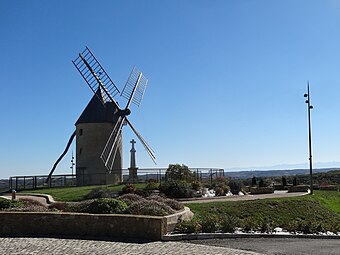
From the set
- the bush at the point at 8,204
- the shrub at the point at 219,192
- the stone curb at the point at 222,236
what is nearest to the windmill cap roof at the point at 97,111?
the shrub at the point at 219,192

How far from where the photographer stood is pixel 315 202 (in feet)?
96.5

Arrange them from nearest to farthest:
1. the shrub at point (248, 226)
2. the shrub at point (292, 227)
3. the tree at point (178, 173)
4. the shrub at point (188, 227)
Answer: the shrub at point (188, 227) → the shrub at point (248, 226) → the shrub at point (292, 227) → the tree at point (178, 173)

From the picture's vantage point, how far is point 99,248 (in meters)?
13.1

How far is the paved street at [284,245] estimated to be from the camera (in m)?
12.3

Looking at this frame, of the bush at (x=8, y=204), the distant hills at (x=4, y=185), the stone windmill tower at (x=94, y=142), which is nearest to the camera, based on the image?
the bush at (x=8, y=204)

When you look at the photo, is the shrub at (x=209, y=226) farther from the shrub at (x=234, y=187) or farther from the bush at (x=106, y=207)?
the shrub at (x=234, y=187)

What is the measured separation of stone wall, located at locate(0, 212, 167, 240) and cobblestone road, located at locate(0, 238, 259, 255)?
95 cm

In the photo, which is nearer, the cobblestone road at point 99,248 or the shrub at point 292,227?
the cobblestone road at point 99,248

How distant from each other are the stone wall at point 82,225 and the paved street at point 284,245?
160cm

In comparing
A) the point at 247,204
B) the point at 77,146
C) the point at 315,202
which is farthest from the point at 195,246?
the point at 77,146

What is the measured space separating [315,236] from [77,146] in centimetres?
3359

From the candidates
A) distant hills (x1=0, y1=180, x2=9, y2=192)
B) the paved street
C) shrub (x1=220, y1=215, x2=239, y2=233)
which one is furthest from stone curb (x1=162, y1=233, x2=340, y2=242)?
distant hills (x1=0, y1=180, x2=9, y2=192)

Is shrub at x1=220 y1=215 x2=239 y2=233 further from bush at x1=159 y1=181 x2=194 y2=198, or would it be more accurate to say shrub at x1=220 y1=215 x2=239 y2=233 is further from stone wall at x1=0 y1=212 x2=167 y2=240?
bush at x1=159 y1=181 x2=194 y2=198

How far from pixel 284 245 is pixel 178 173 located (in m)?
23.1
